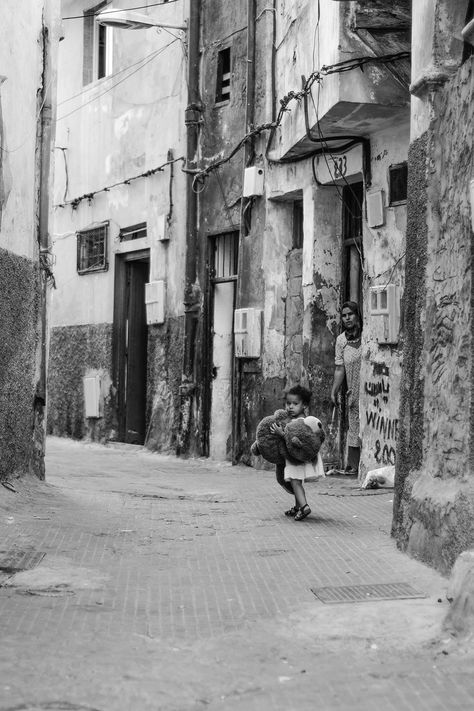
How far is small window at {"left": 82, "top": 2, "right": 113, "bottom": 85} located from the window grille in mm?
5012

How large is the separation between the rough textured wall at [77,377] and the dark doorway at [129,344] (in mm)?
170

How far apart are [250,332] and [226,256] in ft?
5.95

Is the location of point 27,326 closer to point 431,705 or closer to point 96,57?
point 431,705

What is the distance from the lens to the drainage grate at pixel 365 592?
18.9 ft

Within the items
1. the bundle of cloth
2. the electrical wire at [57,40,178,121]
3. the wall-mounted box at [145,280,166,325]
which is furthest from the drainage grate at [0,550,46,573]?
the electrical wire at [57,40,178,121]

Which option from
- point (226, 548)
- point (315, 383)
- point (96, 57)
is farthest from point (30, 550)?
point (96, 57)

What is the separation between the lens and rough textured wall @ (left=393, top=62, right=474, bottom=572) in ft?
20.6

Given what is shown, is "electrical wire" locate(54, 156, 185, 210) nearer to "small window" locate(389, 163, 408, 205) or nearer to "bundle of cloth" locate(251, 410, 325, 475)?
"small window" locate(389, 163, 408, 205)

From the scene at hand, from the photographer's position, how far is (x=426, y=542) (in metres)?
6.64

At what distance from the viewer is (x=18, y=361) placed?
400 inches

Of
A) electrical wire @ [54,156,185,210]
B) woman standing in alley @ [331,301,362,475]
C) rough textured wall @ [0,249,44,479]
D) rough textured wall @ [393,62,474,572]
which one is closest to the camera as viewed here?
rough textured wall @ [393,62,474,572]

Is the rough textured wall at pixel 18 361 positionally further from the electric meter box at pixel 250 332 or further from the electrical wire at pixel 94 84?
the electrical wire at pixel 94 84

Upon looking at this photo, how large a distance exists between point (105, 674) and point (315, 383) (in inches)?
342

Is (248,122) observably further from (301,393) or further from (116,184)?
(301,393)
